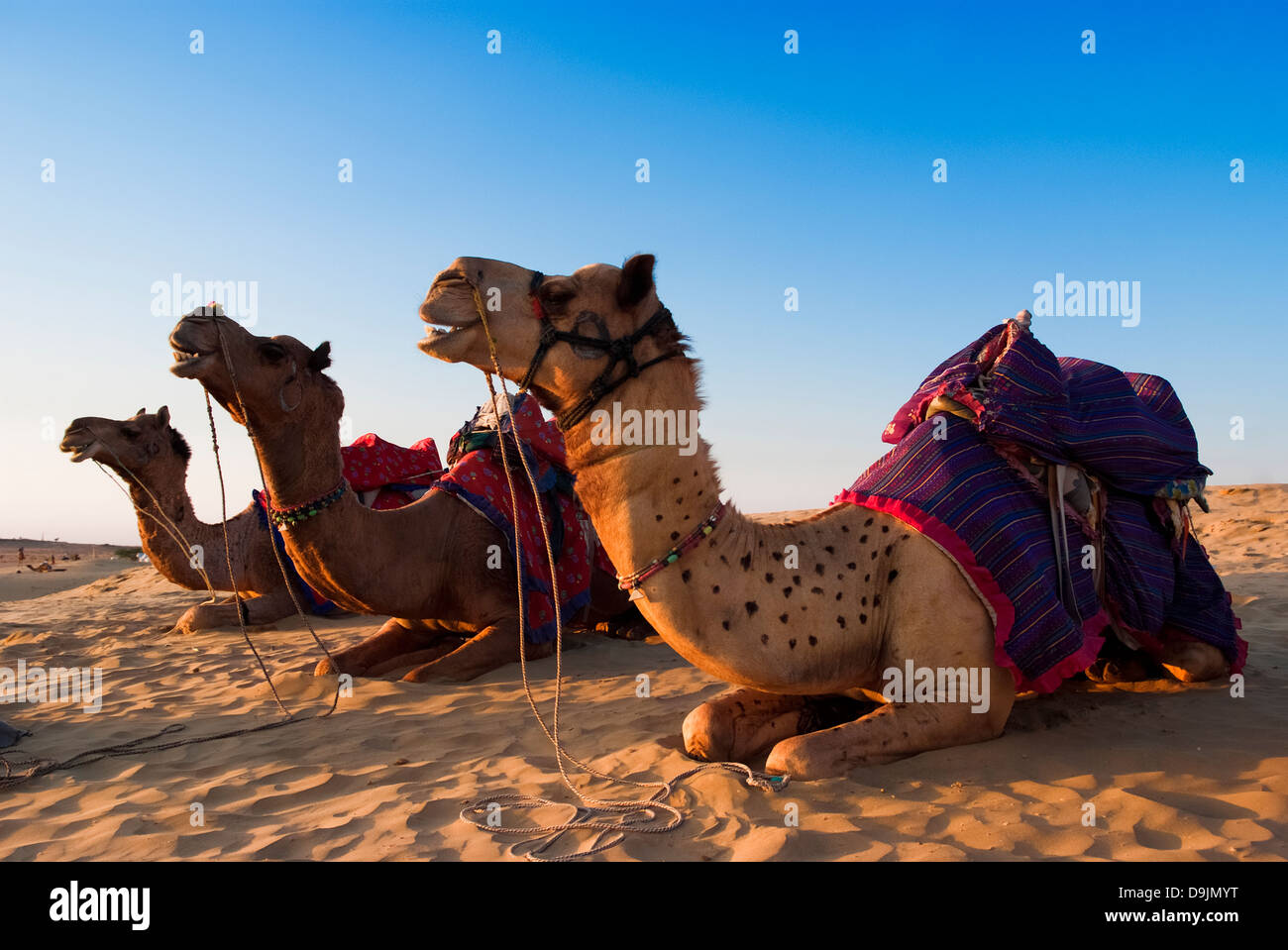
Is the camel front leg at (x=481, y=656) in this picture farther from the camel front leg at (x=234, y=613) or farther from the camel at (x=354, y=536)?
the camel front leg at (x=234, y=613)

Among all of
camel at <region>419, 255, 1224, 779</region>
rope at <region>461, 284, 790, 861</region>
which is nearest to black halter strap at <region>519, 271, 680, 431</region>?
camel at <region>419, 255, 1224, 779</region>

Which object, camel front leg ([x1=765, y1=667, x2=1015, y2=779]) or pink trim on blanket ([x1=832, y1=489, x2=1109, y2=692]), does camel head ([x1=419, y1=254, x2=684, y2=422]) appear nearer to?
pink trim on blanket ([x1=832, y1=489, x2=1109, y2=692])

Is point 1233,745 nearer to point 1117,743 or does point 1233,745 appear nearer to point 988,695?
point 1117,743

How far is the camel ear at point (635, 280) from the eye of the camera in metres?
3.15

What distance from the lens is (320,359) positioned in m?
5.85

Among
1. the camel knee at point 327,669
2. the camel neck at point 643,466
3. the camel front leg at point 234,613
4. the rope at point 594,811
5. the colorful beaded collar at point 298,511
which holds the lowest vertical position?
the camel front leg at point 234,613

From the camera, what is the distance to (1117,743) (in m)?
3.77

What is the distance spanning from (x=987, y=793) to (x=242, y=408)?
4512mm

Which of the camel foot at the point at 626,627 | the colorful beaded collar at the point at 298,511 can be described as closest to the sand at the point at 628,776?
the colorful beaded collar at the point at 298,511

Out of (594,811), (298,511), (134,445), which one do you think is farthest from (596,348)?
(134,445)

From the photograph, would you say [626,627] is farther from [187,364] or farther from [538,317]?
[538,317]

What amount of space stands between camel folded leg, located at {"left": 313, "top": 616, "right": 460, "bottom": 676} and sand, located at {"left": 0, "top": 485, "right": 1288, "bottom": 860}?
0.24 meters

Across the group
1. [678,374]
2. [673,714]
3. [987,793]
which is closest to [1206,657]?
[987,793]

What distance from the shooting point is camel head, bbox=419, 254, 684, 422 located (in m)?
3.13
